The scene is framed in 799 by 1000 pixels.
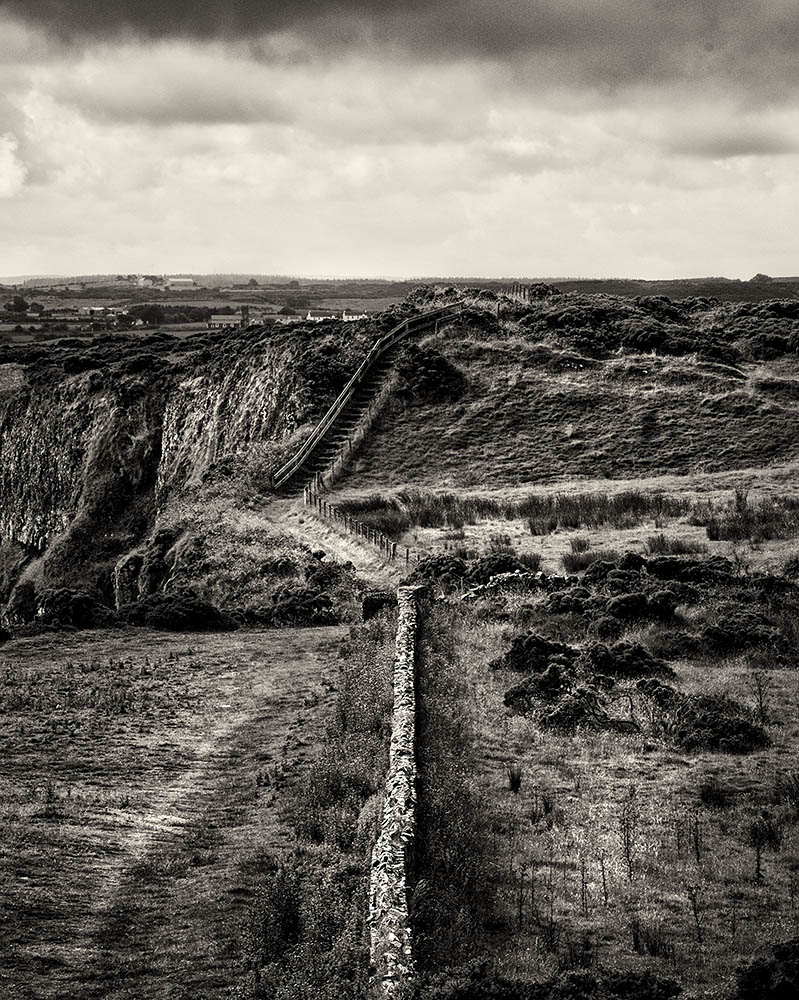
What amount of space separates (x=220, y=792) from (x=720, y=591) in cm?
1383

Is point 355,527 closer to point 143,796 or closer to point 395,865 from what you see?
point 143,796

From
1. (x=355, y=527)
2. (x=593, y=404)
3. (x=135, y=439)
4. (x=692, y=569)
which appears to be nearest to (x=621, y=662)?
(x=692, y=569)

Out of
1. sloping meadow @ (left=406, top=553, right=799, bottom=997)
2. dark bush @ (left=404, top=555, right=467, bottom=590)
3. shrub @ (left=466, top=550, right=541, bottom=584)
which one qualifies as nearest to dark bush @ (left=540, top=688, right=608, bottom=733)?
sloping meadow @ (left=406, top=553, right=799, bottom=997)

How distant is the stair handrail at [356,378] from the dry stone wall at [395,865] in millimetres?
28693

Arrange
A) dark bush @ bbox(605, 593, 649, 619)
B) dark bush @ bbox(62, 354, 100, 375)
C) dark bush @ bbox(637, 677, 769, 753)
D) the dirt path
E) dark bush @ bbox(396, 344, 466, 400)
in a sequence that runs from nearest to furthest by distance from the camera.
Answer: dark bush @ bbox(637, 677, 769, 753) → dark bush @ bbox(605, 593, 649, 619) → the dirt path → dark bush @ bbox(396, 344, 466, 400) → dark bush @ bbox(62, 354, 100, 375)

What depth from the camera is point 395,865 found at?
11.5 m

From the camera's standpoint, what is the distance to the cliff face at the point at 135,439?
171ft

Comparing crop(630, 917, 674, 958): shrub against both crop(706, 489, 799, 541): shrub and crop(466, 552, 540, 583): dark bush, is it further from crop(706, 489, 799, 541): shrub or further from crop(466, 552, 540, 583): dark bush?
crop(706, 489, 799, 541): shrub

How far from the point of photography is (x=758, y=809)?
608 inches

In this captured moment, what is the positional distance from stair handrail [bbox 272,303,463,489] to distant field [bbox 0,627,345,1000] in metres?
19.5

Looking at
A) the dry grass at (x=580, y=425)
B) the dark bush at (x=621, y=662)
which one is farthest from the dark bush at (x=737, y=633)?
the dry grass at (x=580, y=425)

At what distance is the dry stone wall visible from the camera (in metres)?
9.70

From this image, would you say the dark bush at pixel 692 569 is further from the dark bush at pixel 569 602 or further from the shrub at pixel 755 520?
the shrub at pixel 755 520

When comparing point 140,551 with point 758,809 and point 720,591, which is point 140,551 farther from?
point 758,809
